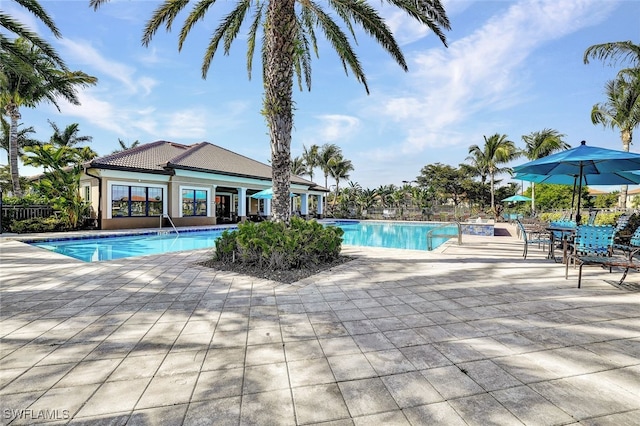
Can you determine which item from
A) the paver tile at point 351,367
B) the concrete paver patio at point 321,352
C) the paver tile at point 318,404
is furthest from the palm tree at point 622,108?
the paver tile at point 318,404

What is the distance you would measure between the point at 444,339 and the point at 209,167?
1998 cm

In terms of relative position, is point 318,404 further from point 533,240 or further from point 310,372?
point 533,240

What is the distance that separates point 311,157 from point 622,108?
28264 mm

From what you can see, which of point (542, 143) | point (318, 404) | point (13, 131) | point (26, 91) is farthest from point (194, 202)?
point (542, 143)

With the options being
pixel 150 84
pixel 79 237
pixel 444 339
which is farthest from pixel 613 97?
pixel 79 237

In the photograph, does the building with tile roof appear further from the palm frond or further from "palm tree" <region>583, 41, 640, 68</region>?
"palm tree" <region>583, 41, 640, 68</region>

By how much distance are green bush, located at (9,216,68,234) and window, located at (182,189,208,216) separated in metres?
6.28

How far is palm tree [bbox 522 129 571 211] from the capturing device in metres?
26.2

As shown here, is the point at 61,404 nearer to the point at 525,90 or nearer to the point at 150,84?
the point at 150,84

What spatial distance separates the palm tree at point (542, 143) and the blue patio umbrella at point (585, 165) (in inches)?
845

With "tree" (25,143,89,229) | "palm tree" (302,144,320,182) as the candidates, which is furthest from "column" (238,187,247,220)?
"palm tree" (302,144,320,182)

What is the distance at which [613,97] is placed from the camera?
16.1 metres

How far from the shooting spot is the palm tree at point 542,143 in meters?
26.2

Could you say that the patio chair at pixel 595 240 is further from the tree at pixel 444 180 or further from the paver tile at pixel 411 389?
the tree at pixel 444 180
